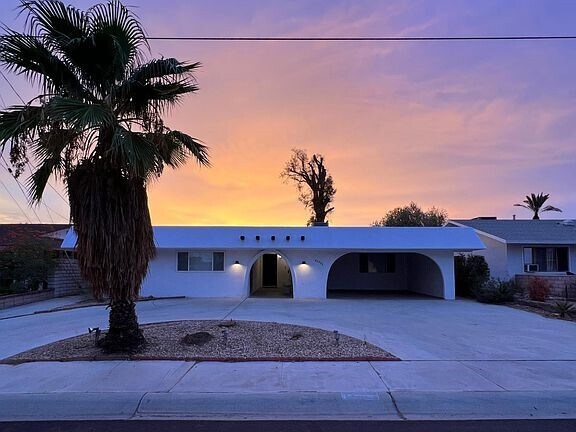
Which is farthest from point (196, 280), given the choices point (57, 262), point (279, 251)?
point (57, 262)

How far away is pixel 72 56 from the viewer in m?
8.40

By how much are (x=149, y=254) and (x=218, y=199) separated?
16630mm

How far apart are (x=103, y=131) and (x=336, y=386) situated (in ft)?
20.3

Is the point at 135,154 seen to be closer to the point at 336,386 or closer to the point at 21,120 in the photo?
the point at 21,120

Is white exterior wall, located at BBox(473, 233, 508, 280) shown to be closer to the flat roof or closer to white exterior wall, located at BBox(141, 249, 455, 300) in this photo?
white exterior wall, located at BBox(141, 249, 455, 300)

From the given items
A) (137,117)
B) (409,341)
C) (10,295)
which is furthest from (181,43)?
(10,295)

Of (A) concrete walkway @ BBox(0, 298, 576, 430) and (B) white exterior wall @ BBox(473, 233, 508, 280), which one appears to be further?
(B) white exterior wall @ BBox(473, 233, 508, 280)

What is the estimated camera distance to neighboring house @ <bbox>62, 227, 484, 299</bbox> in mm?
21250

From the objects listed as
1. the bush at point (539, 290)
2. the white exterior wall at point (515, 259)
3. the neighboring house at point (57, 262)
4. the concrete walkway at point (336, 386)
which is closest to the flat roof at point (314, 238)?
the bush at point (539, 290)

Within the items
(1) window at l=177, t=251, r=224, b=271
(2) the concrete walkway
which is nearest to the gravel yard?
(2) the concrete walkway

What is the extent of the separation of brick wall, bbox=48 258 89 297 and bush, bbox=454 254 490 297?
1841 cm

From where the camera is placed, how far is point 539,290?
19.7 meters

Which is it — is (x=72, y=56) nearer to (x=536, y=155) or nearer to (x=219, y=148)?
(x=219, y=148)

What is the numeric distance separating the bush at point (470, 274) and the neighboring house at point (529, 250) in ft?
10.7
